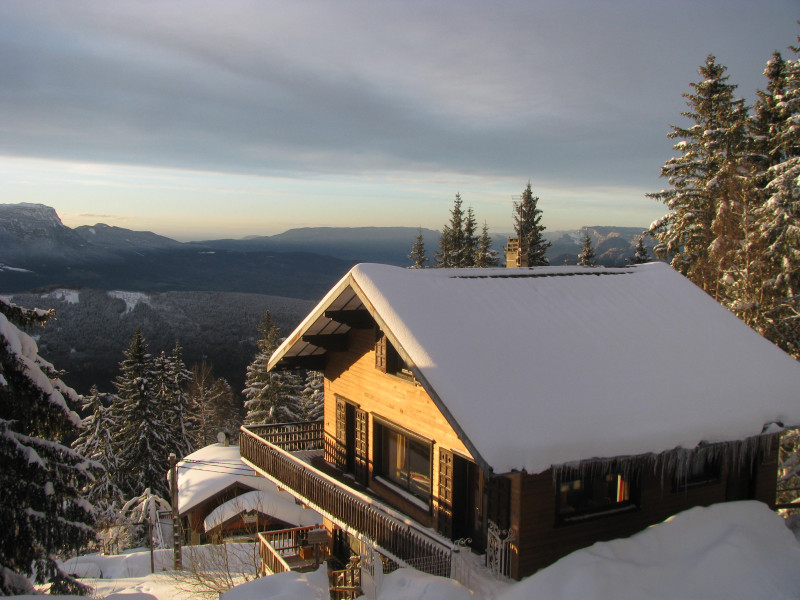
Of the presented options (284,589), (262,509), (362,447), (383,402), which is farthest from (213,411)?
(284,589)

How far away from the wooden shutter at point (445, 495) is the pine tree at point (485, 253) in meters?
34.6

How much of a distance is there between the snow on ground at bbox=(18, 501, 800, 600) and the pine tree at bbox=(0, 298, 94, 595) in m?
1.00

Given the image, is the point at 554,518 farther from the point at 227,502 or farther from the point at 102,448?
the point at 102,448

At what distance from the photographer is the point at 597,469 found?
1009cm

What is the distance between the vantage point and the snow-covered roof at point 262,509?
3075 cm

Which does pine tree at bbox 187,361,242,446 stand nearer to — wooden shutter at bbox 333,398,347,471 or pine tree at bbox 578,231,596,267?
pine tree at bbox 578,231,596,267

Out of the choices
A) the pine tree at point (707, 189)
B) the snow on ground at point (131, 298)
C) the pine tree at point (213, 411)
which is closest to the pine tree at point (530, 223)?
the pine tree at point (707, 189)

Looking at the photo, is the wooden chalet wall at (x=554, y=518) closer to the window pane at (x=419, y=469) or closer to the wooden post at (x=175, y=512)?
the window pane at (x=419, y=469)

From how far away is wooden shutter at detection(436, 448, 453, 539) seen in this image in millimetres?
11008

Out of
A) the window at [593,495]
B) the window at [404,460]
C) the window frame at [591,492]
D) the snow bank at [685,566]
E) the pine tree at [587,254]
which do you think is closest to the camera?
the snow bank at [685,566]

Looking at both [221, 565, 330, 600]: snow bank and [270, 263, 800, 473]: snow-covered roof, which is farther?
[221, 565, 330, 600]: snow bank

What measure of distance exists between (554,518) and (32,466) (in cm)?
875

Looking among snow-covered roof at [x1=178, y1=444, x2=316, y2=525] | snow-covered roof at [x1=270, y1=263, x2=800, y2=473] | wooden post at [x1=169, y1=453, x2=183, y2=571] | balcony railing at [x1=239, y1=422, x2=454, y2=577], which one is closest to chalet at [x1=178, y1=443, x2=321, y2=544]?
snow-covered roof at [x1=178, y1=444, x2=316, y2=525]

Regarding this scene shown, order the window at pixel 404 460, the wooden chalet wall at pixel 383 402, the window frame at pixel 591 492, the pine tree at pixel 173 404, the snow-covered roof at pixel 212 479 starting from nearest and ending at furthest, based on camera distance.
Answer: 1. the window frame at pixel 591 492
2. the wooden chalet wall at pixel 383 402
3. the window at pixel 404 460
4. the snow-covered roof at pixel 212 479
5. the pine tree at pixel 173 404
